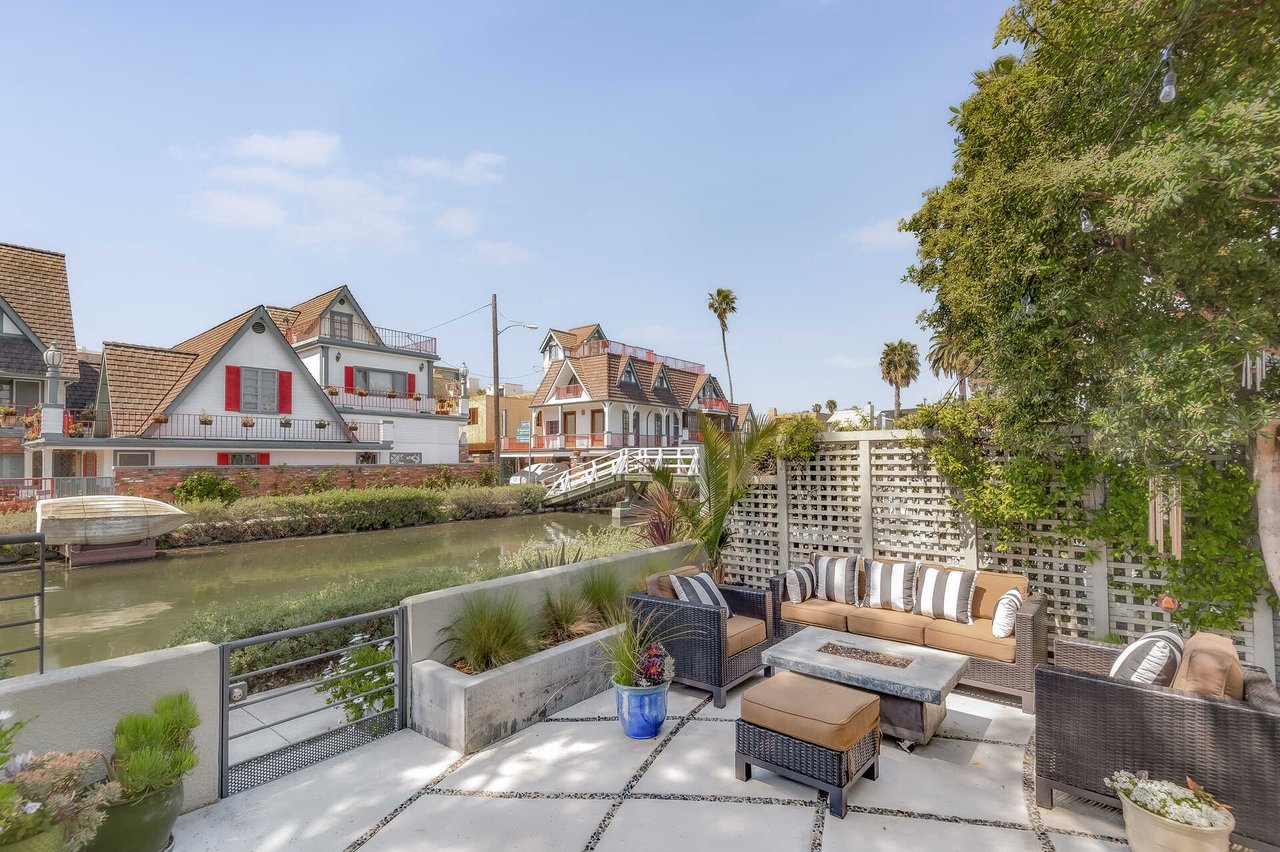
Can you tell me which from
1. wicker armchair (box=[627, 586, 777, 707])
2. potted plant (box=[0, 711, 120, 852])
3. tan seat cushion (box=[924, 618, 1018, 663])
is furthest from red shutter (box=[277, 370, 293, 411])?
tan seat cushion (box=[924, 618, 1018, 663])

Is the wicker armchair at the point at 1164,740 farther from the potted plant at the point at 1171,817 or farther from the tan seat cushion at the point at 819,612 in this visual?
the tan seat cushion at the point at 819,612

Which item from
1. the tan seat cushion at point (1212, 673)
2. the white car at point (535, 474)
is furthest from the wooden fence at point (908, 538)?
the white car at point (535, 474)

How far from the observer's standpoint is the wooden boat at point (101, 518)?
1064 centimetres

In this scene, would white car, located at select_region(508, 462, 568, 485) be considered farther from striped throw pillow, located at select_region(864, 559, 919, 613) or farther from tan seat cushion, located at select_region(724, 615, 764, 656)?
striped throw pillow, located at select_region(864, 559, 919, 613)

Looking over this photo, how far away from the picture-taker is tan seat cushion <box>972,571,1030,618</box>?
4.79m

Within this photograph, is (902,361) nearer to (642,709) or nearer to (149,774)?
(642,709)

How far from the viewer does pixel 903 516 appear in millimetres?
6020

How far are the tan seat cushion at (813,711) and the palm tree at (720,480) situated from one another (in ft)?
11.6

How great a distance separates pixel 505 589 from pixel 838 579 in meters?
3.01

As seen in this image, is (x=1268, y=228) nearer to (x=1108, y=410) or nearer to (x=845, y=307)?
(x=1108, y=410)

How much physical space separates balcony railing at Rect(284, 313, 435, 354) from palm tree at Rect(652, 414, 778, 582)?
19.8 m

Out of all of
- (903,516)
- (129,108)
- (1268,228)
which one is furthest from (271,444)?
(1268,228)

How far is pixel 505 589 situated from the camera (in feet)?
14.8

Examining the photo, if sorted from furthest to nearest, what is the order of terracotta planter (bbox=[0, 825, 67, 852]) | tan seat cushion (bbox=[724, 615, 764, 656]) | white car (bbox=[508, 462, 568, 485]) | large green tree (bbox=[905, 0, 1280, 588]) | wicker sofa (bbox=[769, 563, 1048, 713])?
white car (bbox=[508, 462, 568, 485])
tan seat cushion (bbox=[724, 615, 764, 656])
wicker sofa (bbox=[769, 563, 1048, 713])
large green tree (bbox=[905, 0, 1280, 588])
terracotta planter (bbox=[0, 825, 67, 852])
